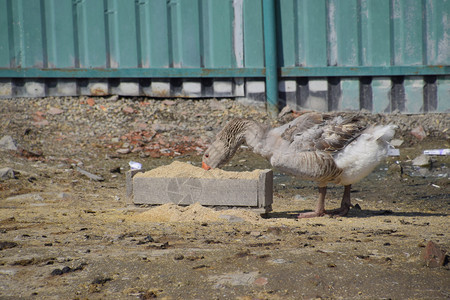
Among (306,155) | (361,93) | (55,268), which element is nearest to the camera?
(55,268)

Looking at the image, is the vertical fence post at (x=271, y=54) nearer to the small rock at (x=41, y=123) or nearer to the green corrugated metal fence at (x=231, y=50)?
the green corrugated metal fence at (x=231, y=50)

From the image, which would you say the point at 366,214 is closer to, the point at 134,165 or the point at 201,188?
the point at 201,188

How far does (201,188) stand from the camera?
6441mm

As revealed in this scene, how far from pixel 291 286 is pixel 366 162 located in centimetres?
268

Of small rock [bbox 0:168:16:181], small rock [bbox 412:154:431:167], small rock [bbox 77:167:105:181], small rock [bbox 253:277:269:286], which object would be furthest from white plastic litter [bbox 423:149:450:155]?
small rock [bbox 0:168:16:181]

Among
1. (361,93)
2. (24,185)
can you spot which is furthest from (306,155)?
(361,93)

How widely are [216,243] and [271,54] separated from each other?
21.0 ft

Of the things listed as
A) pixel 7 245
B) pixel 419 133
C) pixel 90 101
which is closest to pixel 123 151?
pixel 90 101

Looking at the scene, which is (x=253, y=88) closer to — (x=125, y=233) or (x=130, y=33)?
(x=130, y=33)

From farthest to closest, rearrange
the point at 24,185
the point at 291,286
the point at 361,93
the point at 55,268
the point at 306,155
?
the point at 361,93 < the point at 24,185 < the point at 306,155 < the point at 55,268 < the point at 291,286

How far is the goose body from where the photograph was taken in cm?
626

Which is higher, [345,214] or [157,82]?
[157,82]

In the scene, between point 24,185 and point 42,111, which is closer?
point 24,185

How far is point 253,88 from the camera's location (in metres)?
11.2
